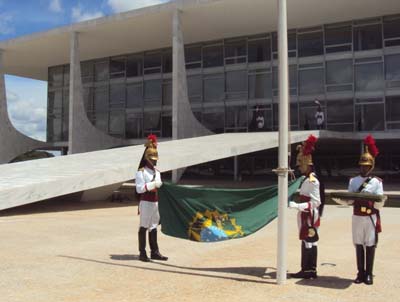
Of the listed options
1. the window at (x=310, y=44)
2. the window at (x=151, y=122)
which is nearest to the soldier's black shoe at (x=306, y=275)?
the window at (x=310, y=44)

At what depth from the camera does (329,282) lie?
20.5ft

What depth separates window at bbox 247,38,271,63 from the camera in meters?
29.9

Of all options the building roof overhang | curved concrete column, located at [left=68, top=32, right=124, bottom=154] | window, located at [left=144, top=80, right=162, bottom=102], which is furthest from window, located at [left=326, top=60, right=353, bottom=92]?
curved concrete column, located at [left=68, top=32, right=124, bottom=154]

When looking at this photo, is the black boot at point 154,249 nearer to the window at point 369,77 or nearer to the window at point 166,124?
the window at point 369,77

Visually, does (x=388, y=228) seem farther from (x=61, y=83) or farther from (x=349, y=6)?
(x=61, y=83)

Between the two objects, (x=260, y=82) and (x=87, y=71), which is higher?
(x=87, y=71)

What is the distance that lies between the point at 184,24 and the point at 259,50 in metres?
4.82

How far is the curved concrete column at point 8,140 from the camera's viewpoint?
118 ft

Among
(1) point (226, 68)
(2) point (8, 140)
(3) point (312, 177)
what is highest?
(1) point (226, 68)

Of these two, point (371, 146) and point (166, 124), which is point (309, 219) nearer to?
point (371, 146)

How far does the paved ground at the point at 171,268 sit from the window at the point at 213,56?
70.3 feet

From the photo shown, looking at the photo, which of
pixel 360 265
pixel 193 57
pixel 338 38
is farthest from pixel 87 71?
pixel 360 265

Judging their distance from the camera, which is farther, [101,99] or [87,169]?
[101,99]

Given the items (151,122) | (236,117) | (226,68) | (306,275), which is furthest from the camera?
(151,122)
